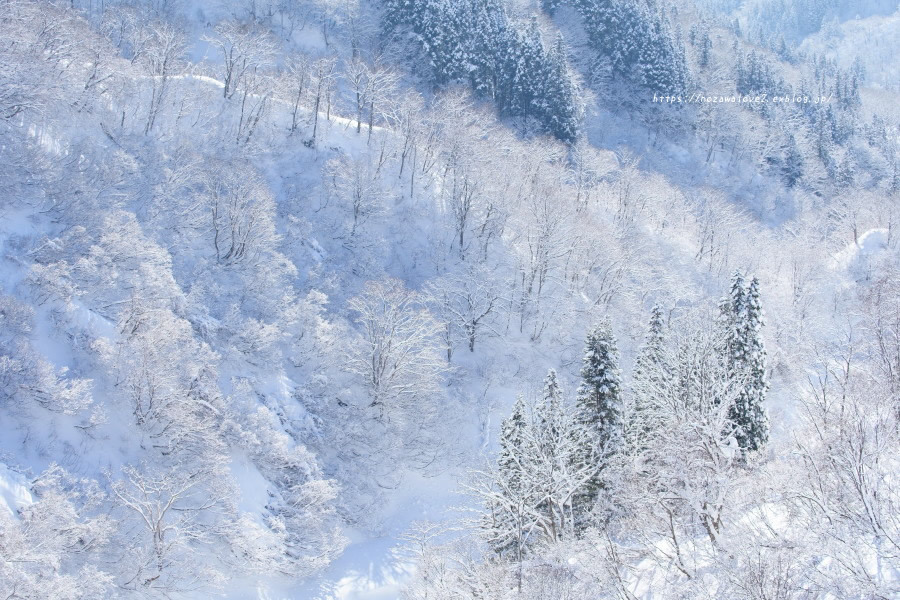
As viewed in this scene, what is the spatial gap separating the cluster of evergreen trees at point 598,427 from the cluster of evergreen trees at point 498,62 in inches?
2102

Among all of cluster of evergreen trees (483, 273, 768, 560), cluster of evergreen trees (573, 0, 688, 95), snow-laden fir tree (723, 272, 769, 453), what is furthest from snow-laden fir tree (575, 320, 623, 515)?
cluster of evergreen trees (573, 0, 688, 95)

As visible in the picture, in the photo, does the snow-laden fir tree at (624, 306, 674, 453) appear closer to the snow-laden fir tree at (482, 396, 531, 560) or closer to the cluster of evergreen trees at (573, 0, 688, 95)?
the snow-laden fir tree at (482, 396, 531, 560)

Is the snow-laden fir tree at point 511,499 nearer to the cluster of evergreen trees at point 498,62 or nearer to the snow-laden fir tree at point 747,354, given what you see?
the snow-laden fir tree at point 747,354

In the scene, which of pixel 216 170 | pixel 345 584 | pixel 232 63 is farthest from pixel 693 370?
pixel 232 63

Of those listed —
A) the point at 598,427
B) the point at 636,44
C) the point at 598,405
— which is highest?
the point at 636,44

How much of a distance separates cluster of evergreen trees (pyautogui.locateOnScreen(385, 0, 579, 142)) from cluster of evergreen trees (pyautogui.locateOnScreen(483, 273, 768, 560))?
53.4m

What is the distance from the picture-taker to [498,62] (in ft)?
271

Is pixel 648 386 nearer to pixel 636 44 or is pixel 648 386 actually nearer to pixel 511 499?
pixel 511 499

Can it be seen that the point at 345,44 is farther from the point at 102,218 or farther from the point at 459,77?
the point at 102,218

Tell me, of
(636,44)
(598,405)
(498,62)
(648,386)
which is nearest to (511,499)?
(598,405)

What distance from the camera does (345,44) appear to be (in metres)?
85.2

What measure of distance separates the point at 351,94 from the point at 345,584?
5775cm

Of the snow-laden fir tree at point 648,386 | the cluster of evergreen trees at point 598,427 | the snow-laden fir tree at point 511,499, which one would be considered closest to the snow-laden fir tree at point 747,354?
the cluster of evergreen trees at point 598,427

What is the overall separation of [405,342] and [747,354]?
21.5 metres
